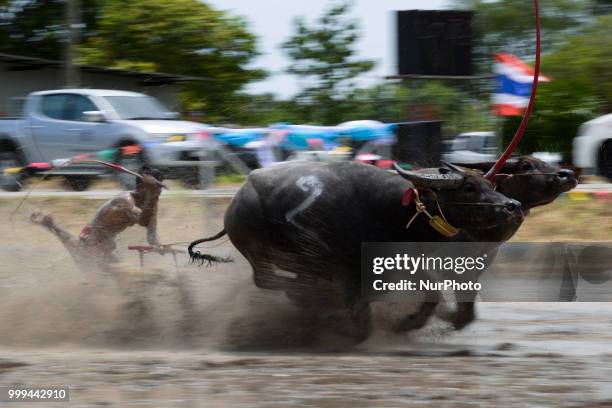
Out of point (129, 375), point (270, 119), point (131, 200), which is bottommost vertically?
point (270, 119)

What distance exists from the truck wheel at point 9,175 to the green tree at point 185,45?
857cm

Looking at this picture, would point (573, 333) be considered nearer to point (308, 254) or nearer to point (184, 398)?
point (308, 254)

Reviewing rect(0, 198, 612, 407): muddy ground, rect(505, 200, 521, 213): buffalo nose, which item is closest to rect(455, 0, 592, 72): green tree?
rect(0, 198, 612, 407): muddy ground

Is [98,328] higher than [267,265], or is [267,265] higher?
[267,265]

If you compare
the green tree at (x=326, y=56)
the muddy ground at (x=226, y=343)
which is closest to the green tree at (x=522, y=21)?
the green tree at (x=326, y=56)

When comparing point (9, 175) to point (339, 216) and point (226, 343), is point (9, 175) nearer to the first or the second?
point (226, 343)

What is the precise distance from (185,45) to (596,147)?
532 inches

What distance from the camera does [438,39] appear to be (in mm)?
12812

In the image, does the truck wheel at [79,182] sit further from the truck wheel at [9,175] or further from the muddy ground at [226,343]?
the muddy ground at [226,343]

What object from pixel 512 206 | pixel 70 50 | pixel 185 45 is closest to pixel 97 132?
pixel 70 50

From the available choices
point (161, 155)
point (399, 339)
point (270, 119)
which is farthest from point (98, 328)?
point (270, 119)

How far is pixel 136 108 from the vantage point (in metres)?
15.1

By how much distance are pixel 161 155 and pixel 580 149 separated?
17.6ft

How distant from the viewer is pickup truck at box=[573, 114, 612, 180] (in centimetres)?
1329
